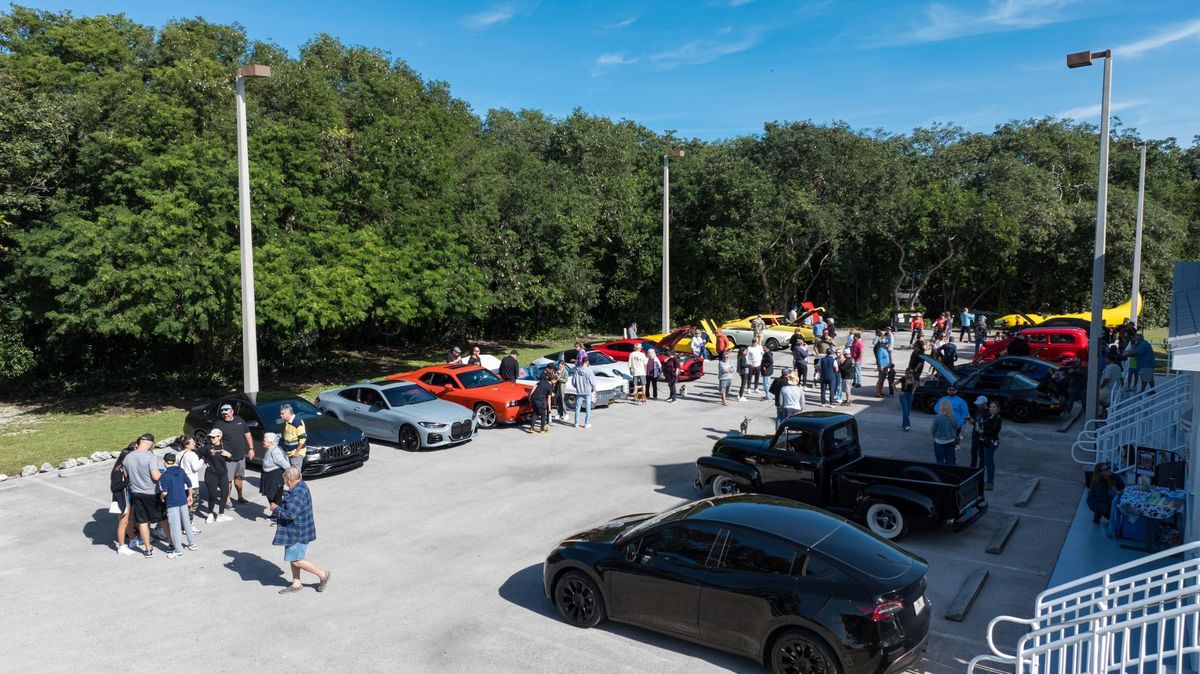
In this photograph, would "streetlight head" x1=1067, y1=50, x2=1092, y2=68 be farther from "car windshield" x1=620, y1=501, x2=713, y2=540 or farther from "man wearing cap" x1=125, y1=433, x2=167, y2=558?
"man wearing cap" x1=125, y1=433, x2=167, y2=558

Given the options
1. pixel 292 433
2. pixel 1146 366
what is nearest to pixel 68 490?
pixel 292 433

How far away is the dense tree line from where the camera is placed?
20938mm

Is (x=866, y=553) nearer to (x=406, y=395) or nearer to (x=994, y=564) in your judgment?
(x=994, y=564)

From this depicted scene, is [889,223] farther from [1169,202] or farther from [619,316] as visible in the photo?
[1169,202]

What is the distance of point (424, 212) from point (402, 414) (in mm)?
11506

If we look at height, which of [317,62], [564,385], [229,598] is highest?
[317,62]

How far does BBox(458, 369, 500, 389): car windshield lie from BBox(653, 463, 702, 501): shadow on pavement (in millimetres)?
6034

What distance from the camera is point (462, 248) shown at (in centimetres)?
2700

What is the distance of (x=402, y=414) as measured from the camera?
53.2 feet

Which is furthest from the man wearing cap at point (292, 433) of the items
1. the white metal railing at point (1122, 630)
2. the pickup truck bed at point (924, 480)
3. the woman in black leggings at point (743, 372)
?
the woman in black leggings at point (743, 372)

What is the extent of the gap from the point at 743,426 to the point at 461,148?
20554 millimetres

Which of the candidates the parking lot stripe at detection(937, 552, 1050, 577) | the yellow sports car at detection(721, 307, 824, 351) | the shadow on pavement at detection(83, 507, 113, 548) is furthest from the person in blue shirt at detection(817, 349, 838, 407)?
the shadow on pavement at detection(83, 507, 113, 548)

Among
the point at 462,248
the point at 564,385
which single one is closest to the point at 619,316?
the point at 462,248

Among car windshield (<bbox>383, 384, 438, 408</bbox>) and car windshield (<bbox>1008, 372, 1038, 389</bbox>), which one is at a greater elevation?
car windshield (<bbox>1008, 372, 1038, 389</bbox>)
